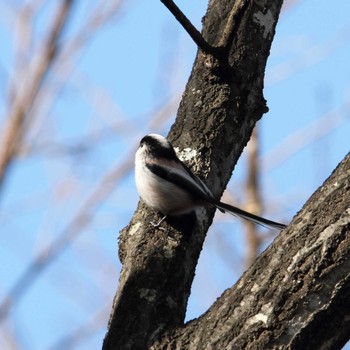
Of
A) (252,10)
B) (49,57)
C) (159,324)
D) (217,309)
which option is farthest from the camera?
(49,57)

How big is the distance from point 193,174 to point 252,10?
2.36 ft

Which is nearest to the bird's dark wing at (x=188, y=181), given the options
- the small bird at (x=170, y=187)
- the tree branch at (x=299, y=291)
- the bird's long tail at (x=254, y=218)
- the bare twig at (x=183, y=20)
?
the small bird at (x=170, y=187)

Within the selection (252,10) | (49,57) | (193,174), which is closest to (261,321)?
(193,174)

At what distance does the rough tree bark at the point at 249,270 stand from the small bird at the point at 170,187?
46mm

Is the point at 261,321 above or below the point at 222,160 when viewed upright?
below

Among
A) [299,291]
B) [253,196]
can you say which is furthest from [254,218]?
[253,196]

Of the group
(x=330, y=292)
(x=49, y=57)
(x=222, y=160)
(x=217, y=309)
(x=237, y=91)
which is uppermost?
(x=49, y=57)

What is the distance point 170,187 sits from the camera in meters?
2.82

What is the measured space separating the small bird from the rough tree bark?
0.05m

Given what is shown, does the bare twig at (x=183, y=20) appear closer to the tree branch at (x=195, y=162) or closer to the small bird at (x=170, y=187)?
the tree branch at (x=195, y=162)

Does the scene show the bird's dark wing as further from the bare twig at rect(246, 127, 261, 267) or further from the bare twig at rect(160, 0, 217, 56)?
the bare twig at rect(246, 127, 261, 267)

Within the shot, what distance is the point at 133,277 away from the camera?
2338mm

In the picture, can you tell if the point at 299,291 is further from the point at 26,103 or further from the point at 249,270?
the point at 26,103

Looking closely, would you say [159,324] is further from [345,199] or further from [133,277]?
[345,199]
